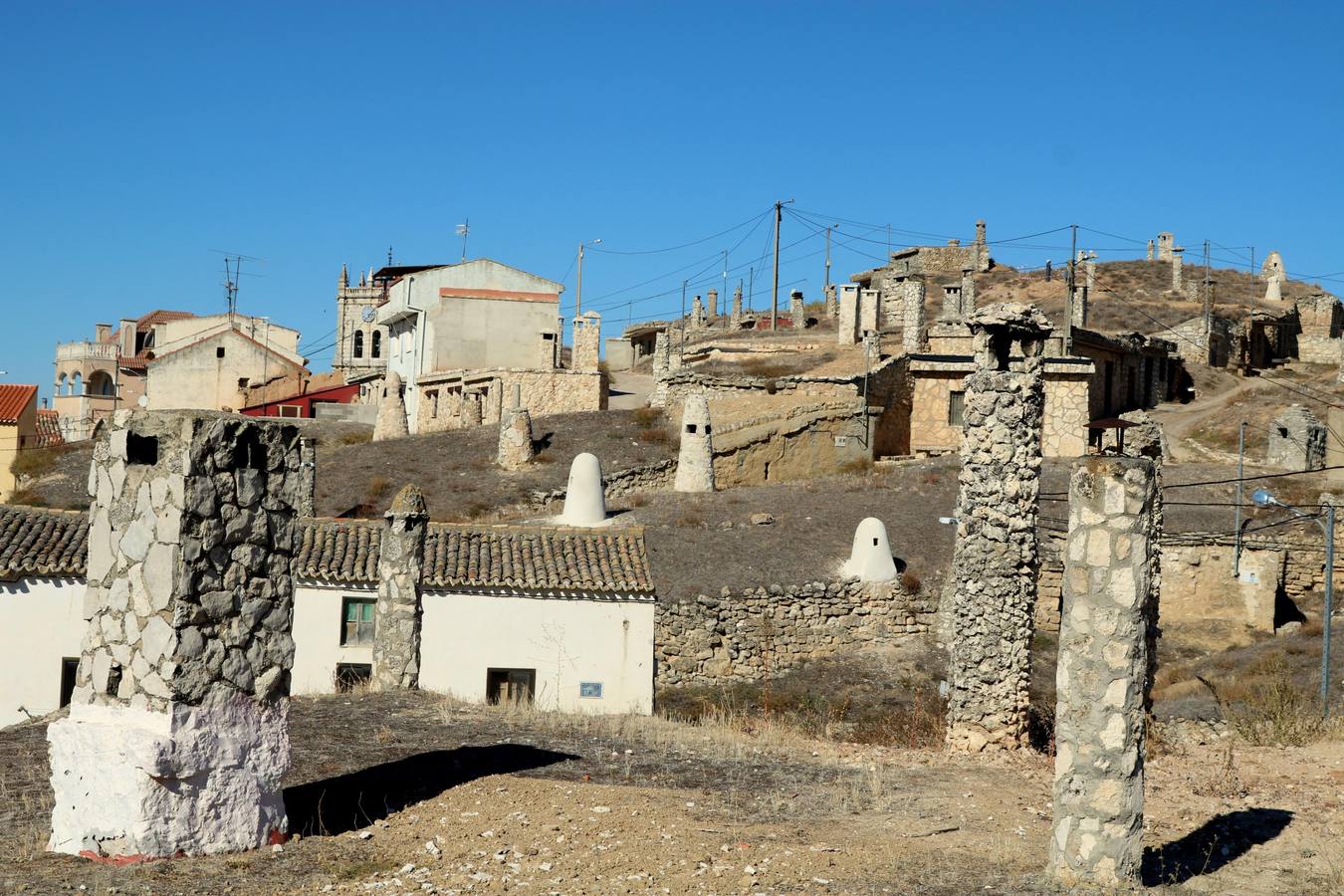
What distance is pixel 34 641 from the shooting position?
22.5 m

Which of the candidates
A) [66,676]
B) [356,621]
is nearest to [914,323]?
[356,621]

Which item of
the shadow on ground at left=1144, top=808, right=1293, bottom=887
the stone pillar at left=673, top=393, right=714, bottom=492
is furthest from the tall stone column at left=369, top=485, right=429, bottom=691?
the stone pillar at left=673, top=393, right=714, bottom=492

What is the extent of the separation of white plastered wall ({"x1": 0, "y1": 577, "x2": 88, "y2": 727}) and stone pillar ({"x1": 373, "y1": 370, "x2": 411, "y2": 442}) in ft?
70.3

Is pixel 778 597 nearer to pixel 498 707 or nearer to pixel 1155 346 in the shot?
pixel 498 707

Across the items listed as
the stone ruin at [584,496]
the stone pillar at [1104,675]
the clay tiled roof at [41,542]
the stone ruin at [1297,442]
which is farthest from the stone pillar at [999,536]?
the stone ruin at [1297,442]

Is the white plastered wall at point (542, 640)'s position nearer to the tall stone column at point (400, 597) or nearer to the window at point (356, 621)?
the window at point (356, 621)

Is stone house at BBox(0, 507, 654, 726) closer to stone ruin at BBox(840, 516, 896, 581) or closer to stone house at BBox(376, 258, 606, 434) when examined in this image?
stone ruin at BBox(840, 516, 896, 581)

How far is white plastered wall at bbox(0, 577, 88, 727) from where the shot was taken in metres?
22.5

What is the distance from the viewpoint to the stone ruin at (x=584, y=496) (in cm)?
3027

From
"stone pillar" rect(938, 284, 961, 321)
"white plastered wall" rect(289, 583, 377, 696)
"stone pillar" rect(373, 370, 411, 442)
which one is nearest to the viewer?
"white plastered wall" rect(289, 583, 377, 696)

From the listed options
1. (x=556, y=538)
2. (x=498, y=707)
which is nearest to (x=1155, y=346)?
(x=556, y=538)

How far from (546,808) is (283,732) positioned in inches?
75.1

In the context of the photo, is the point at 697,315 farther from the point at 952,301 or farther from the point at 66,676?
the point at 66,676

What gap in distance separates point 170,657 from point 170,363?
52163mm
